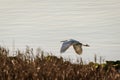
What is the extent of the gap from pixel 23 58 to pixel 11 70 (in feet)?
4.92

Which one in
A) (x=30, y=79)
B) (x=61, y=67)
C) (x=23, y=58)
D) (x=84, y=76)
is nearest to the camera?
(x=30, y=79)

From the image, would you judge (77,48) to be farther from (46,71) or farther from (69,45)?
(46,71)

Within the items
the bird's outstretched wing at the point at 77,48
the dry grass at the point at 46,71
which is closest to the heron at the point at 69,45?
the bird's outstretched wing at the point at 77,48

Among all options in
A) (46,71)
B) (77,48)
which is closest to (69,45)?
(77,48)

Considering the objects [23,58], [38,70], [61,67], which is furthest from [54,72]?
[23,58]

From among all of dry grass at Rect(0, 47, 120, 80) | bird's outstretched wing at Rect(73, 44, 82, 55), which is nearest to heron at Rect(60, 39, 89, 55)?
bird's outstretched wing at Rect(73, 44, 82, 55)

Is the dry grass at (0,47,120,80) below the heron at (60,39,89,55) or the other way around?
below

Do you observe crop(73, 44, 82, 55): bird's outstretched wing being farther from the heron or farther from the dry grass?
the dry grass

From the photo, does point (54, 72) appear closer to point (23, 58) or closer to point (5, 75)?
point (5, 75)

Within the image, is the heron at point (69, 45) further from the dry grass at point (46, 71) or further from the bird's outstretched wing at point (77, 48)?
the dry grass at point (46, 71)

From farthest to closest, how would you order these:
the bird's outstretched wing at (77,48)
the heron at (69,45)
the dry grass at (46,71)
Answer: the bird's outstretched wing at (77,48), the heron at (69,45), the dry grass at (46,71)

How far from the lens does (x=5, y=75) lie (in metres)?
7.81

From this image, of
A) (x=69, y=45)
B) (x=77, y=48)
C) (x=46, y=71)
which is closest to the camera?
(x=46, y=71)

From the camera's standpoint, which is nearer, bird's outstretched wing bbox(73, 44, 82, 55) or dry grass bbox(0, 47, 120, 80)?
dry grass bbox(0, 47, 120, 80)
